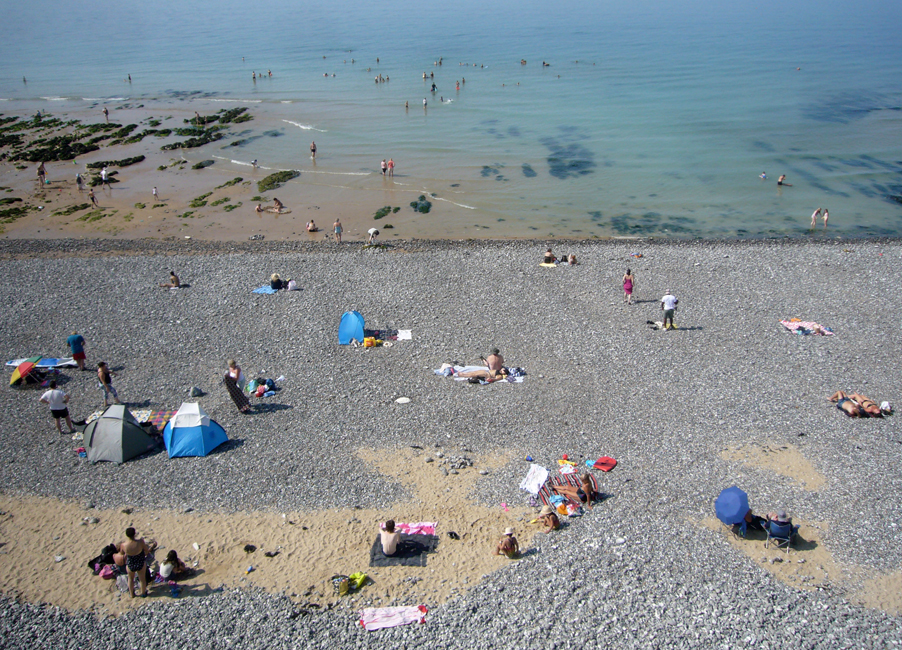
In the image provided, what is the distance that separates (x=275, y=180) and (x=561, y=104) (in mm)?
31401

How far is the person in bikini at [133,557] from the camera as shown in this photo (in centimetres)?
1042

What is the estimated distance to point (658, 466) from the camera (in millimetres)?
13945

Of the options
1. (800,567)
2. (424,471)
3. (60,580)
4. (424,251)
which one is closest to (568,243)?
(424,251)

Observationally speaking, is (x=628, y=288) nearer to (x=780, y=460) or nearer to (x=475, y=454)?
(x=780, y=460)

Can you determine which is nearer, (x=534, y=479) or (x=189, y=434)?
(x=534, y=479)

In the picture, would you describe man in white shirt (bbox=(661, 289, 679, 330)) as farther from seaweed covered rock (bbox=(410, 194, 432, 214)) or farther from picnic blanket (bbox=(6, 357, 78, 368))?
picnic blanket (bbox=(6, 357, 78, 368))

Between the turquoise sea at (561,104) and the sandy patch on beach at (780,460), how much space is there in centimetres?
1893

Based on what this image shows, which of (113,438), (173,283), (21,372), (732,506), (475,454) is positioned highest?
(173,283)

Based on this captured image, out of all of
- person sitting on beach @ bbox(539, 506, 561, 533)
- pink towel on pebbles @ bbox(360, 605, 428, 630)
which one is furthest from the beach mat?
person sitting on beach @ bbox(539, 506, 561, 533)

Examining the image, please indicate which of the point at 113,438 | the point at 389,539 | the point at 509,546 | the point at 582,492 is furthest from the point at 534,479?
the point at 113,438

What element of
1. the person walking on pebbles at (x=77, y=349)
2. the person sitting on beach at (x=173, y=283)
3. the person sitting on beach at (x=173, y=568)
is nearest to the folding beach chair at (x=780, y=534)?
the person sitting on beach at (x=173, y=568)

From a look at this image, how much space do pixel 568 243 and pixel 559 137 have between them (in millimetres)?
21785

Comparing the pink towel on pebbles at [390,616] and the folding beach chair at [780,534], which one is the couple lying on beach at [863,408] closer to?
the folding beach chair at [780,534]

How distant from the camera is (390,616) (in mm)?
10328
